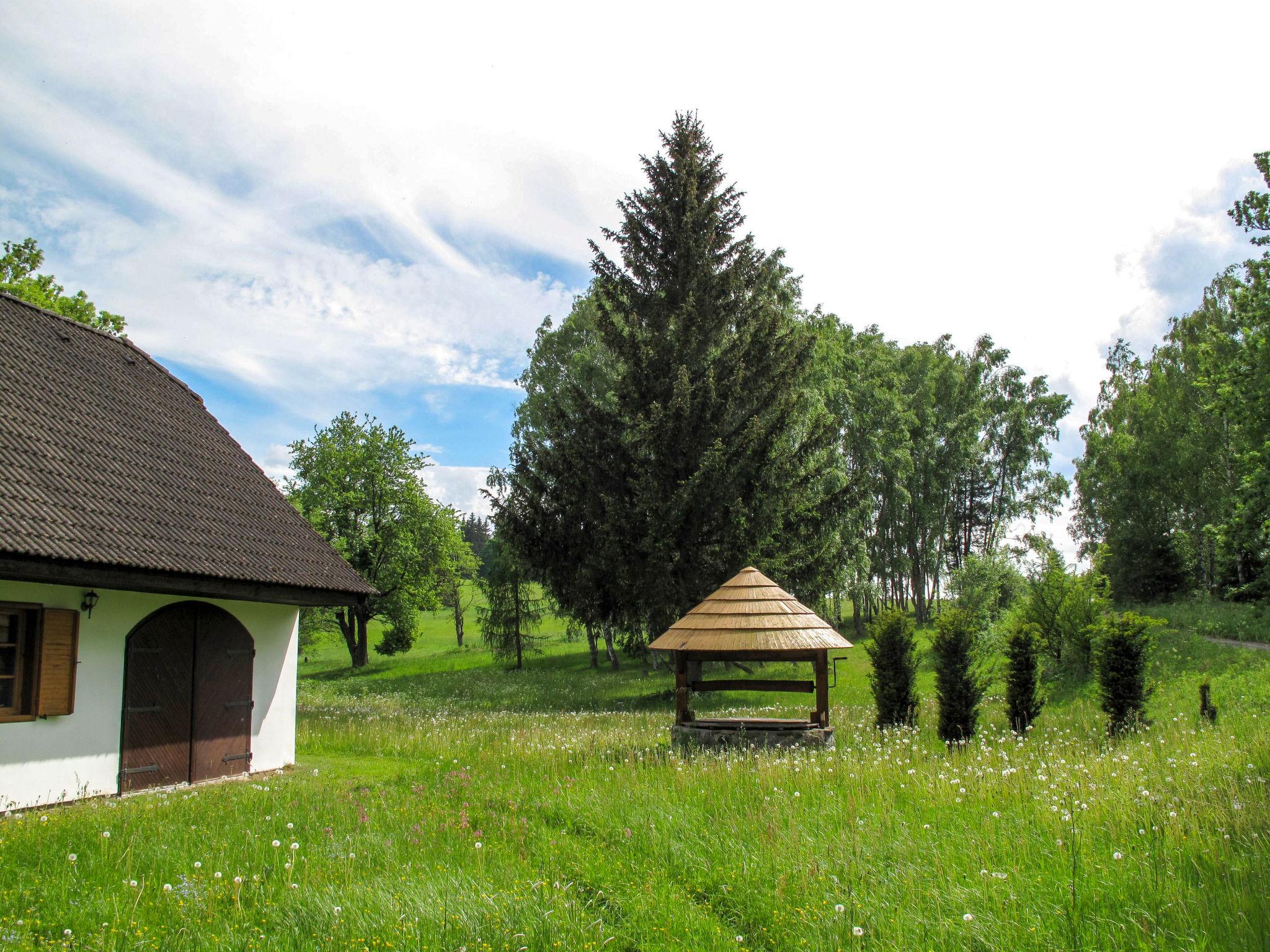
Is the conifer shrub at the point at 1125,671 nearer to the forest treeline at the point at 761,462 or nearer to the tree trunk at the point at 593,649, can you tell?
the forest treeline at the point at 761,462

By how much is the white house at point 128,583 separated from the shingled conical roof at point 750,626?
5.27 meters

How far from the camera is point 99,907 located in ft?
16.6

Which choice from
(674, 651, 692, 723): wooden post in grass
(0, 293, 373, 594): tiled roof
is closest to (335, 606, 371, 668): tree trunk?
(0, 293, 373, 594): tiled roof

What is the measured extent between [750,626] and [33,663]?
8685 millimetres

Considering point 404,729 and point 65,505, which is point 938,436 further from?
point 65,505

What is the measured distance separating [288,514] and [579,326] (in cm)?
1983

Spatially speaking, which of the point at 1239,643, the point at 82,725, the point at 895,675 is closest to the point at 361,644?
the point at 82,725

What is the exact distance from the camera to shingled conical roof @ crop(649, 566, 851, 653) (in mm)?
10789

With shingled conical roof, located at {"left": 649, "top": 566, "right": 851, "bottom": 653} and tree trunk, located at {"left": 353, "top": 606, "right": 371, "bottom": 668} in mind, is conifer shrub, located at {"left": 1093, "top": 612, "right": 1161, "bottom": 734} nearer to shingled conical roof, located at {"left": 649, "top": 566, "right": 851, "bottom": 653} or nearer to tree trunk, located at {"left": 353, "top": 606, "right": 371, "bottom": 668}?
shingled conical roof, located at {"left": 649, "top": 566, "right": 851, "bottom": 653}

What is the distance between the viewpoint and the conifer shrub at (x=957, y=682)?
11.5 metres

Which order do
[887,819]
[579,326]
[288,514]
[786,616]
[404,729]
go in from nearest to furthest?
[887,819]
[786,616]
[288,514]
[404,729]
[579,326]

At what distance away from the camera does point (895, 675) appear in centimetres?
1295

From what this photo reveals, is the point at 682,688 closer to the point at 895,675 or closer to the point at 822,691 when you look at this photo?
the point at 822,691

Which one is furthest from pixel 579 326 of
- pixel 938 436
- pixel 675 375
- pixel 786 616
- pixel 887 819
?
pixel 887 819
